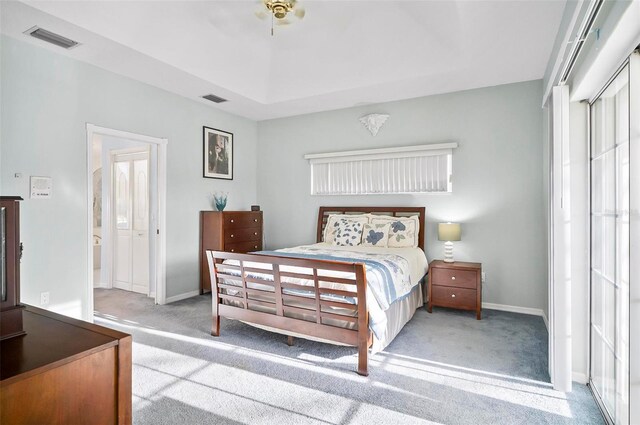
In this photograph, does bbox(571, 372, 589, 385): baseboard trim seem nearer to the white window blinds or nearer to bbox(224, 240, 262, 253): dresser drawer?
the white window blinds

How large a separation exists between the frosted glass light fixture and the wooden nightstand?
0.17 m

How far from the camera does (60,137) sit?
131 inches

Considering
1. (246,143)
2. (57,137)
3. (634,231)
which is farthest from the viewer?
(246,143)

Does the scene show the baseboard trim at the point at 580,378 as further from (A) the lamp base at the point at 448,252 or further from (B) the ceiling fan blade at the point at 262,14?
(B) the ceiling fan blade at the point at 262,14

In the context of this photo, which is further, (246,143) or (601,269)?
(246,143)

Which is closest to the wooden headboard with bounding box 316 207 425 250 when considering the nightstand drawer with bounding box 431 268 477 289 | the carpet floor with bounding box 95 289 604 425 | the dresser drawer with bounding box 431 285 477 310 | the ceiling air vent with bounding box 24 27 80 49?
the nightstand drawer with bounding box 431 268 477 289

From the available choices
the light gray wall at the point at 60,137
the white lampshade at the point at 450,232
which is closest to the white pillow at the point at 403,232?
the white lampshade at the point at 450,232

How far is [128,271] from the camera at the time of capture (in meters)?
5.12

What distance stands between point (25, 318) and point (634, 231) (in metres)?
2.35

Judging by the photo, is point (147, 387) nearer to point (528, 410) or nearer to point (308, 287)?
point (308, 287)

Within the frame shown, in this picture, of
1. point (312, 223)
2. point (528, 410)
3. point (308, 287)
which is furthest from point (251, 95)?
point (528, 410)

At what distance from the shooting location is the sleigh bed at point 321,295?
2602 millimetres

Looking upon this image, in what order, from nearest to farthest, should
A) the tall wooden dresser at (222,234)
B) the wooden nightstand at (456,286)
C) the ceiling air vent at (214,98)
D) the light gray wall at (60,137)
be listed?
the light gray wall at (60,137) < the wooden nightstand at (456,286) < the ceiling air vent at (214,98) < the tall wooden dresser at (222,234)

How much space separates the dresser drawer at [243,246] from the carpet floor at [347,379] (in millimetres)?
1302
